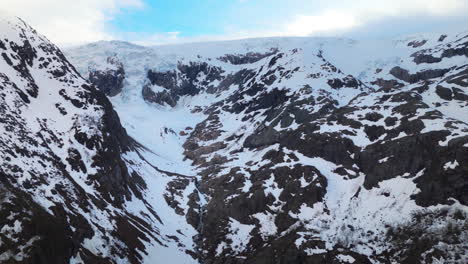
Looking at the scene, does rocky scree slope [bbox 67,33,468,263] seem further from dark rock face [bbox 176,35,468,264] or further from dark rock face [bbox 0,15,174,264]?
dark rock face [bbox 0,15,174,264]

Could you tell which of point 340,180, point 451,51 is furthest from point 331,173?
point 451,51

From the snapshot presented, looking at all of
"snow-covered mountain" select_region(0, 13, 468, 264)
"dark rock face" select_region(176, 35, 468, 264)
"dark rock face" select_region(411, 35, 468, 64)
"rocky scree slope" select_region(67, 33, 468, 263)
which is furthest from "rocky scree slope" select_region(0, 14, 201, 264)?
"dark rock face" select_region(411, 35, 468, 64)

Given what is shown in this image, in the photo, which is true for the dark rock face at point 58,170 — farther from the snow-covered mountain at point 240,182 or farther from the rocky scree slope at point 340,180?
the rocky scree slope at point 340,180

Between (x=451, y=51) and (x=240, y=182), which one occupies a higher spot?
(x=451, y=51)

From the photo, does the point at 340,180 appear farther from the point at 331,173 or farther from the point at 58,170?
the point at 58,170

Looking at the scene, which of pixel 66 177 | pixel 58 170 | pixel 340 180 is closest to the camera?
pixel 58 170

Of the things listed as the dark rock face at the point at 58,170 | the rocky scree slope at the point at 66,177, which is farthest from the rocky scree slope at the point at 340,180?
the dark rock face at the point at 58,170

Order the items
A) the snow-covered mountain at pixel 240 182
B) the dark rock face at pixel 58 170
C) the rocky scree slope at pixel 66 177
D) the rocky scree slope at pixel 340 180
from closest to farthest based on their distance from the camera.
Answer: the dark rock face at pixel 58 170, the rocky scree slope at pixel 66 177, the snow-covered mountain at pixel 240 182, the rocky scree slope at pixel 340 180
